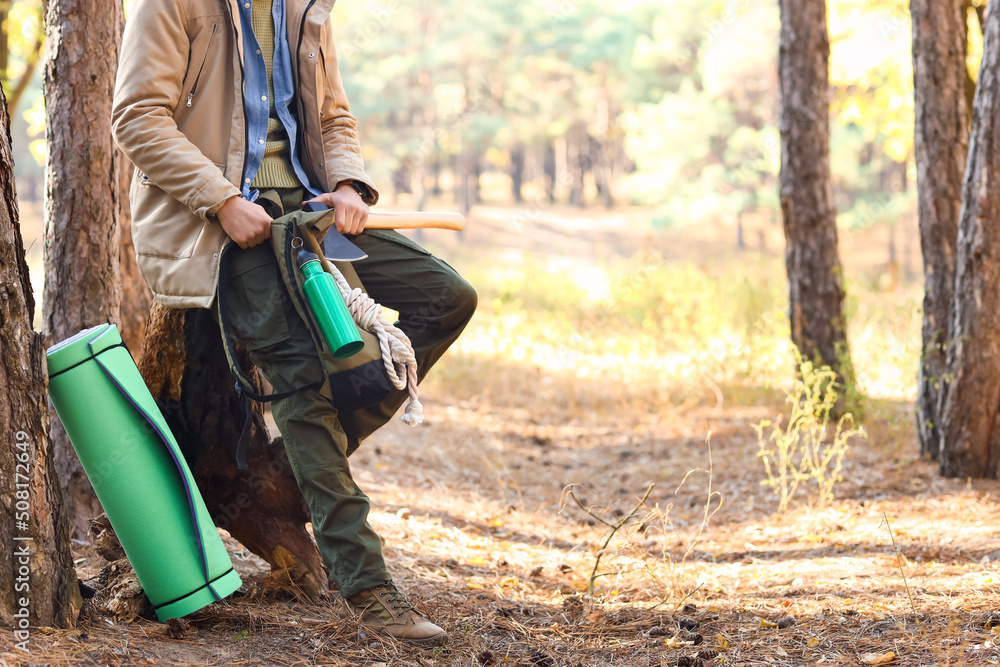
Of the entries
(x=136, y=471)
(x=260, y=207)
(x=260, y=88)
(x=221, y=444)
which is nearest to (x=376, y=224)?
(x=260, y=207)

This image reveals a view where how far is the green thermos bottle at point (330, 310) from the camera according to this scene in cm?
245

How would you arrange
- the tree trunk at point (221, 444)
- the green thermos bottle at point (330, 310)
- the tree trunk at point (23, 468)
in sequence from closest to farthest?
the tree trunk at point (23, 468) < the green thermos bottle at point (330, 310) < the tree trunk at point (221, 444)

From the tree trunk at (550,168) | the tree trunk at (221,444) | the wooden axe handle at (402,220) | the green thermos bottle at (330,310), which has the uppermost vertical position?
the tree trunk at (550,168)

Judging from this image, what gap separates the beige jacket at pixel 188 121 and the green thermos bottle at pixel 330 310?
0.30 metres

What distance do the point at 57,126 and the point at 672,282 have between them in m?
9.17

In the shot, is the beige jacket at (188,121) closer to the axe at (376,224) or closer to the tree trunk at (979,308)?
the axe at (376,224)

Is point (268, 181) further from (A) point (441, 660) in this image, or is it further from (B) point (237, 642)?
(A) point (441, 660)

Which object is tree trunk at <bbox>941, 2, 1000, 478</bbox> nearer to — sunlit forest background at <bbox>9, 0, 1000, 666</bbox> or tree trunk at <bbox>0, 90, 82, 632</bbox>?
sunlit forest background at <bbox>9, 0, 1000, 666</bbox>

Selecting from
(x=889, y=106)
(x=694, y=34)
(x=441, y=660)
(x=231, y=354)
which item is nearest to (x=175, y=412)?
(x=231, y=354)

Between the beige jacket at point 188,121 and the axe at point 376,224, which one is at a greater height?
the beige jacket at point 188,121

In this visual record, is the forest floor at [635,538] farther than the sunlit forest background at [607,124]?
No

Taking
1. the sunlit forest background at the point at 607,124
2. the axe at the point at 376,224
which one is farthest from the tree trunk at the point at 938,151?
the sunlit forest background at the point at 607,124

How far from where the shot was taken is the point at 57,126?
3.20 m

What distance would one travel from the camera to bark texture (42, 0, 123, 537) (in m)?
3.18
